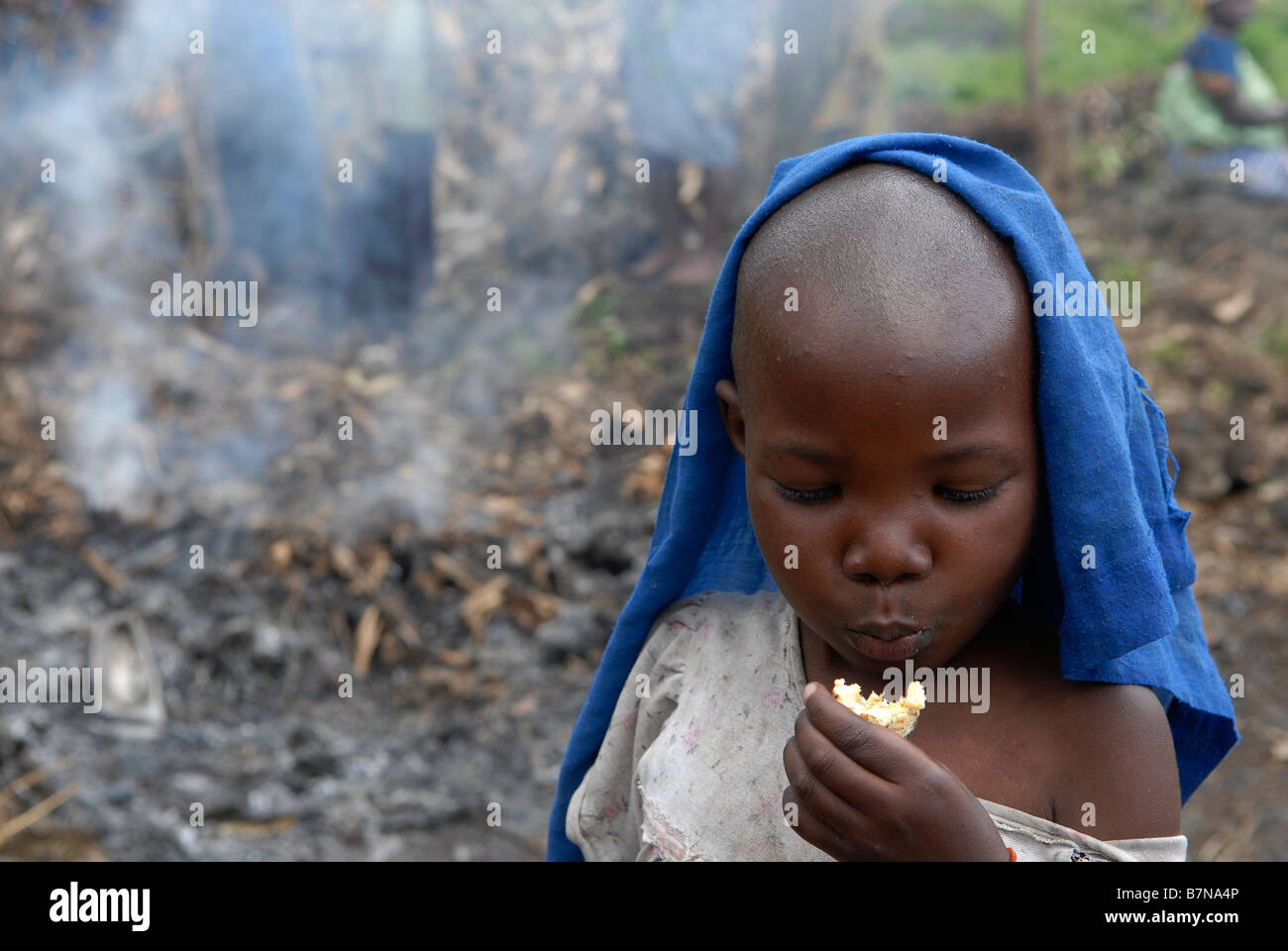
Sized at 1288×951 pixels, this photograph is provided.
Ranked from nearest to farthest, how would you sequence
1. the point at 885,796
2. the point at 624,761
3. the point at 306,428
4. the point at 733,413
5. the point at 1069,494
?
the point at 885,796 → the point at 1069,494 → the point at 733,413 → the point at 624,761 → the point at 306,428

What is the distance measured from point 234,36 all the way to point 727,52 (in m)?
2.66

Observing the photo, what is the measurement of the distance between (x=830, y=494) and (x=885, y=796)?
34 cm

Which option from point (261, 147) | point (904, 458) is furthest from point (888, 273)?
point (261, 147)

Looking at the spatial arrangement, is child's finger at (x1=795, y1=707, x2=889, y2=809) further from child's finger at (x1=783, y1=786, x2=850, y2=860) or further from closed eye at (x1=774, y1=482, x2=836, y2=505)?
closed eye at (x1=774, y1=482, x2=836, y2=505)

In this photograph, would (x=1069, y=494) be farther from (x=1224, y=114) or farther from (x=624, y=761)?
(x=1224, y=114)

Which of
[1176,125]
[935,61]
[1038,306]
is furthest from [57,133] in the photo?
[1038,306]

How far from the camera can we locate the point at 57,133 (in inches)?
287

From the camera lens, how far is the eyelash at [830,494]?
1362 mm

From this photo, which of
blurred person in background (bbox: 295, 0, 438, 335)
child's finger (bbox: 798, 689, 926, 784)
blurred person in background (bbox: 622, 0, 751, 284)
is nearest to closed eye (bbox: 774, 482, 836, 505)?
child's finger (bbox: 798, 689, 926, 784)

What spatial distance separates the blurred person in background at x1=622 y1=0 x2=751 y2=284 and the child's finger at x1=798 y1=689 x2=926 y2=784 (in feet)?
17.1

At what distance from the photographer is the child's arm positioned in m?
1.76

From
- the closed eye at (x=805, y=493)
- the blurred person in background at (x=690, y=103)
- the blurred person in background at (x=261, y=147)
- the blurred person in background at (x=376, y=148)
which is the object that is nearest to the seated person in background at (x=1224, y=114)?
the blurred person in background at (x=690, y=103)

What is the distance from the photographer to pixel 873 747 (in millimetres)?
1292

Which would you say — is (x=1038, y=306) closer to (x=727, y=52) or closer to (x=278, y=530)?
(x=278, y=530)
